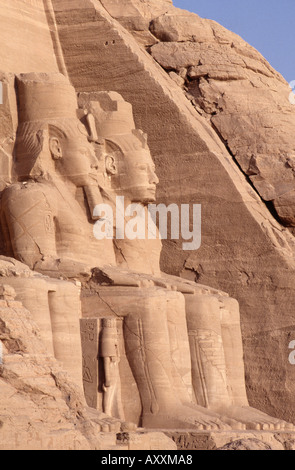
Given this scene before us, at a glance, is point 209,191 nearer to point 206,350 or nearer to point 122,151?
point 122,151

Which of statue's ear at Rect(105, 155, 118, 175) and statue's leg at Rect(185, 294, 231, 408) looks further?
statue's ear at Rect(105, 155, 118, 175)

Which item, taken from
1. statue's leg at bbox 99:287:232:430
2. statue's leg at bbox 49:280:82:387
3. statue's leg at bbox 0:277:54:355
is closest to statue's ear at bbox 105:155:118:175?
statue's leg at bbox 99:287:232:430

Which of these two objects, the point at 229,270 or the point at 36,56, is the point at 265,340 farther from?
the point at 36,56

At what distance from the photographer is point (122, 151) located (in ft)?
46.2

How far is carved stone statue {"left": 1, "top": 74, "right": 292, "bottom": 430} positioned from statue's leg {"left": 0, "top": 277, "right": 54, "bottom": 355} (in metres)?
0.07

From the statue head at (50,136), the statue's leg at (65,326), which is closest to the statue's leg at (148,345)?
the statue's leg at (65,326)

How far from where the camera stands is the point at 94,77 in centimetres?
1563

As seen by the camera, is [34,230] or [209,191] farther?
[209,191]

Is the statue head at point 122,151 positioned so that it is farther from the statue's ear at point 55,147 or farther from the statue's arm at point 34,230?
the statue's arm at point 34,230

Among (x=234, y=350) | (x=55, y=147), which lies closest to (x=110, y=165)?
(x=55, y=147)

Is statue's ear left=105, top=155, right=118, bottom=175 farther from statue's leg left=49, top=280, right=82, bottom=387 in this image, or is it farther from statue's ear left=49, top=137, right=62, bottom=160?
statue's leg left=49, top=280, right=82, bottom=387

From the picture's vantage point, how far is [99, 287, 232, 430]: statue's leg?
12.2 m

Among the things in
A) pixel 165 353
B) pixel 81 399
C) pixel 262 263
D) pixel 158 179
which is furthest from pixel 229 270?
pixel 81 399

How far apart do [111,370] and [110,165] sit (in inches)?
118
